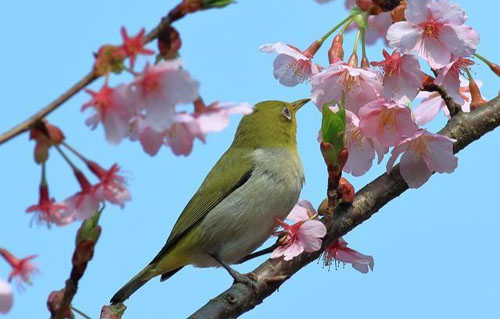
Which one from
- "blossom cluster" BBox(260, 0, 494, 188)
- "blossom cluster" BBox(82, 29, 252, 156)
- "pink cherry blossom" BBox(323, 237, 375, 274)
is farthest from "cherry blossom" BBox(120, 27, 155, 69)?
"pink cherry blossom" BBox(323, 237, 375, 274)

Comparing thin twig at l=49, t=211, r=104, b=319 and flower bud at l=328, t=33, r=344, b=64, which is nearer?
thin twig at l=49, t=211, r=104, b=319

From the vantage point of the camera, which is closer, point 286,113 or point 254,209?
point 254,209

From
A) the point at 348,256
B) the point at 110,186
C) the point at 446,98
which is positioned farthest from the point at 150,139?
the point at 446,98

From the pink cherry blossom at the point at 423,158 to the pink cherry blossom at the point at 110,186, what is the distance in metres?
1.85

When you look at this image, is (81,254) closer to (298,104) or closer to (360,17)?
(360,17)

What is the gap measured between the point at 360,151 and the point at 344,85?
425mm

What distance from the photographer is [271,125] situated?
5.93m

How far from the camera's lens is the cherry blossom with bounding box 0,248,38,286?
8.57 ft

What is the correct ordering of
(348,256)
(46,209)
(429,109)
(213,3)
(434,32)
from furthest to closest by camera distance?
(429,109), (348,256), (434,32), (46,209), (213,3)

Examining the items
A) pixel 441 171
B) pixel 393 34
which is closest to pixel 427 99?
pixel 441 171

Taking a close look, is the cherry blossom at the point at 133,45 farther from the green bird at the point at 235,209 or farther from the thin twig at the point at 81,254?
the green bird at the point at 235,209

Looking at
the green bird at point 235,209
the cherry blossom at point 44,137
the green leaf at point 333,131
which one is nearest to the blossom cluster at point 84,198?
the cherry blossom at point 44,137

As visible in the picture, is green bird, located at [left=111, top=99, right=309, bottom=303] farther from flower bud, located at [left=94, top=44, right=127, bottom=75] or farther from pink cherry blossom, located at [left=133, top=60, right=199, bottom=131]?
flower bud, located at [left=94, top=44, right=127, bottom=75]

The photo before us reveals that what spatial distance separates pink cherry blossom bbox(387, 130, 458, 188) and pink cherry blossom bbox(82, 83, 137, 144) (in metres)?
1.99
